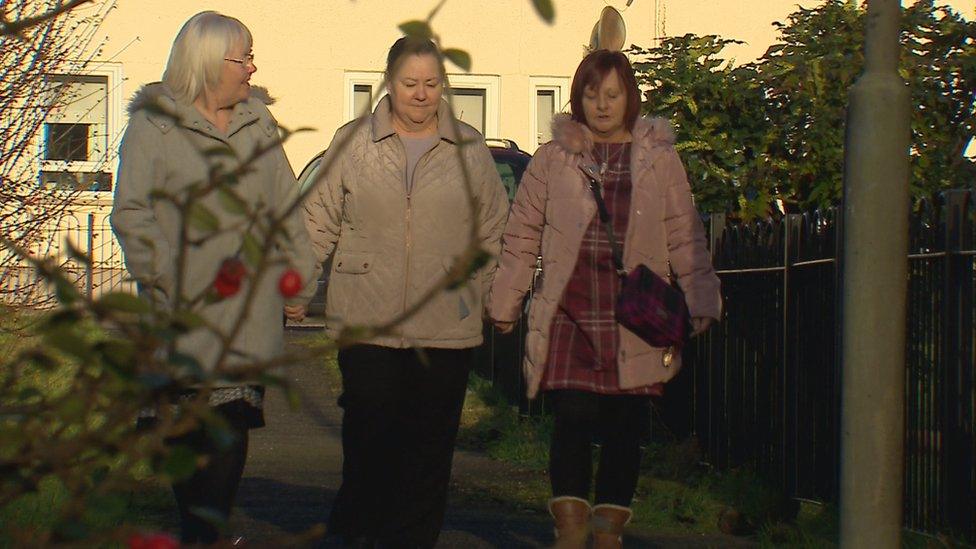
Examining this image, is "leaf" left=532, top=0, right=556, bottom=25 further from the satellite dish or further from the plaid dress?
the satellite dish

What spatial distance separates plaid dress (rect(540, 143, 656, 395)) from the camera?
5.31 m

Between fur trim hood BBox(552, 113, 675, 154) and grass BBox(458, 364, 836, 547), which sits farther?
grass BBox(458, 364, 836, 547)

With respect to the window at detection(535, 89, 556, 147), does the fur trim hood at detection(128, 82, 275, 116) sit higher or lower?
lower

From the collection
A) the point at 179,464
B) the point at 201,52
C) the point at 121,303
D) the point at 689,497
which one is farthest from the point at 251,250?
the point at 689,497

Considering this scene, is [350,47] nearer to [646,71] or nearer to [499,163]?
[499,163]

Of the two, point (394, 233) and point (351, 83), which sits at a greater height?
point (351, 83)

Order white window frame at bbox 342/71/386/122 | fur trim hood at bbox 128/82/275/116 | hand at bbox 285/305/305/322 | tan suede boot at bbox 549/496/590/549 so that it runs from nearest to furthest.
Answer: fur trim hood at bbox 128/82/275/116 < hand at bbox 285/305/305/322 < tan suede boot at bbox 549/496/590/549 < white window frame at bbox 342/71/386/122

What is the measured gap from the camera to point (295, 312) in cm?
523

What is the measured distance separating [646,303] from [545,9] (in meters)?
3.47

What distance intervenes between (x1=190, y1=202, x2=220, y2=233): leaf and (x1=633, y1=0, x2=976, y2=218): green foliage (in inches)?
354

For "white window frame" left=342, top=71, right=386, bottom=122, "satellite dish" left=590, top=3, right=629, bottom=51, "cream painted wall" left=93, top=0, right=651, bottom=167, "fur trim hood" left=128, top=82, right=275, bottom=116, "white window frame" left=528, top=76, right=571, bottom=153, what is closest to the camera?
"fur trim hood" left=128, top=82, right=275, bottom=116

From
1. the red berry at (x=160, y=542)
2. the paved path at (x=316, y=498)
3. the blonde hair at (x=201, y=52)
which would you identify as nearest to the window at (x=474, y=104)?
the paved path at (x=316, y=498)

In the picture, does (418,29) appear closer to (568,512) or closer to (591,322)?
(591,322)

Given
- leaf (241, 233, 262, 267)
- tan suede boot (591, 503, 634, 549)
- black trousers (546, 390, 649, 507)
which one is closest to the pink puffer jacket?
black trousers (546, 390, 649, 507)
